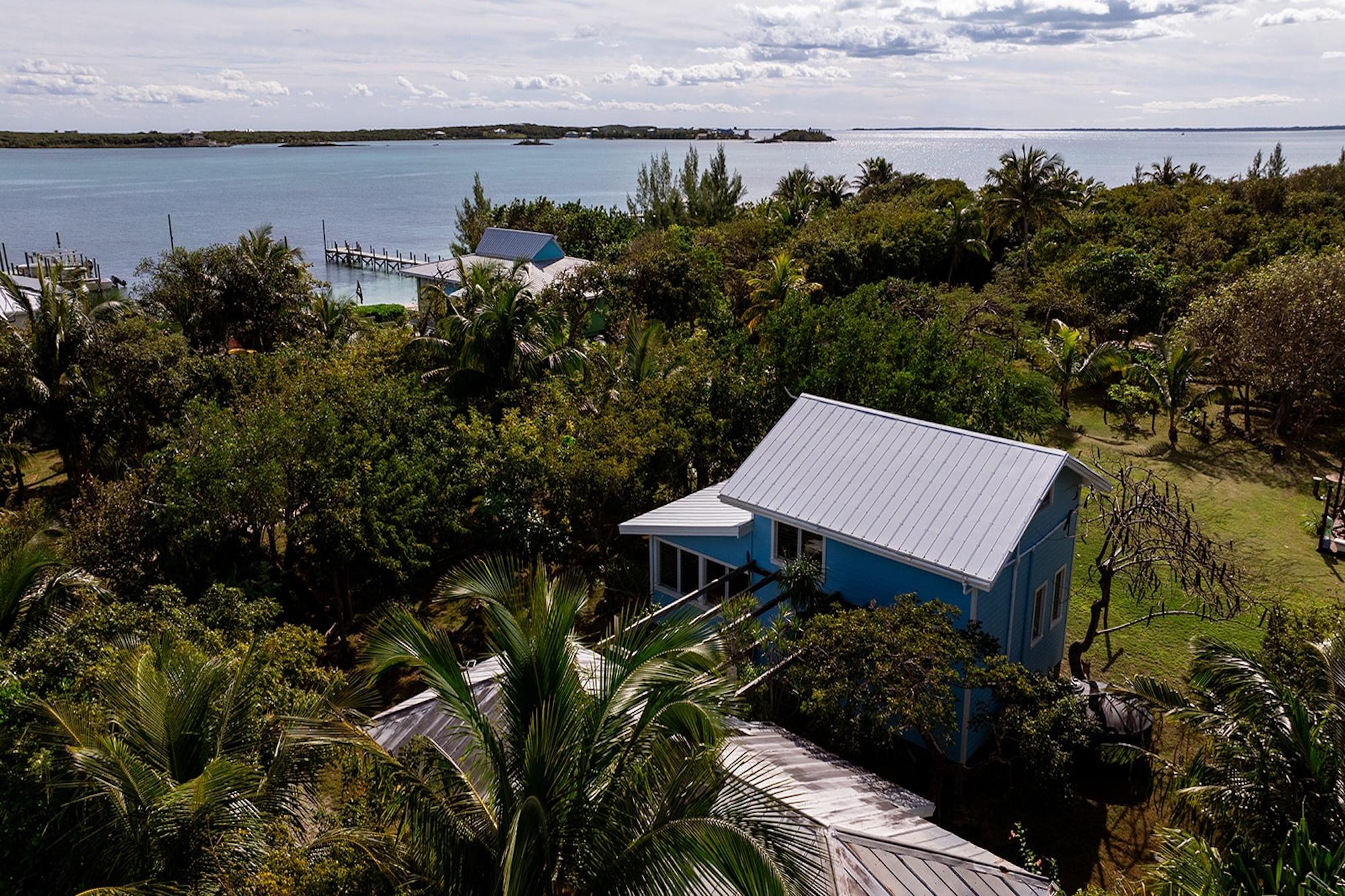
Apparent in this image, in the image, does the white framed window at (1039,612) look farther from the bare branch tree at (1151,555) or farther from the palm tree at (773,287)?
the palm tree at (773,287)

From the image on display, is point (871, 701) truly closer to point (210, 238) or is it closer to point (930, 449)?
point (930, 449)

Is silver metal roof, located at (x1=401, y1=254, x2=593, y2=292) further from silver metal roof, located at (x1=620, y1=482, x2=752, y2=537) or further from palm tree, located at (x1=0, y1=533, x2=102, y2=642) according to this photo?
palm tree, located at (x1=0, y1=533, x2=102, y2=642)

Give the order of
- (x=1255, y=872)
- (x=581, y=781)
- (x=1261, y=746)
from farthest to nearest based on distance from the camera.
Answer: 1. (x=1261, y=746)
2. (x=1255, y=872)
3. (x=581, y=781)

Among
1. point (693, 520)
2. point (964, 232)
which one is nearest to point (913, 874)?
point (693, 520)

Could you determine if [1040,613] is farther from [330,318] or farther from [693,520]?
[330,318]

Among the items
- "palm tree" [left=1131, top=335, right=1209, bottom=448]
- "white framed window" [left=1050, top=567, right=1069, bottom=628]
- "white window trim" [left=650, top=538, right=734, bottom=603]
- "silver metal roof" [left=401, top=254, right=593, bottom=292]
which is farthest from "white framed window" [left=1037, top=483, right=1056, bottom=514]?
"silver metal roof" [left=401, top=254, right=593, bottom=292]
